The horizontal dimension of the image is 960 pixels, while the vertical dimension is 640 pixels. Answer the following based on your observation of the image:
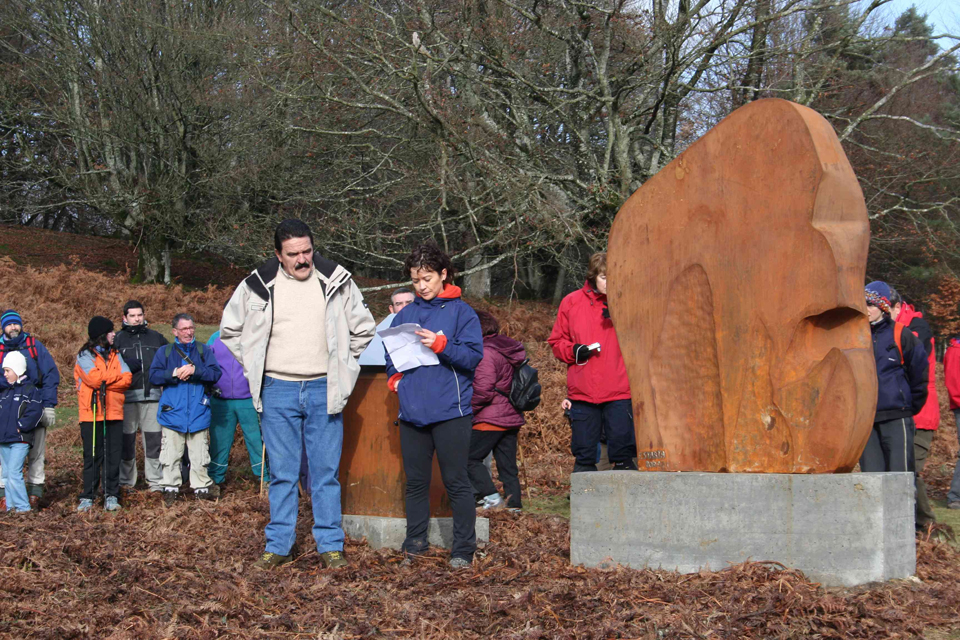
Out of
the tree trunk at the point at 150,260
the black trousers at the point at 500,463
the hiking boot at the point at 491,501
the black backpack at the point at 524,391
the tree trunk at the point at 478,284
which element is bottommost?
the hiking boot at the point at 491,501

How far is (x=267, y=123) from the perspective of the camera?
58.4 feet

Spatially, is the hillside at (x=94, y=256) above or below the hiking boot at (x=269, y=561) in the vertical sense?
above

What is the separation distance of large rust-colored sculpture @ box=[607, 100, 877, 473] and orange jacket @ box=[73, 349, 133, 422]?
484 cm

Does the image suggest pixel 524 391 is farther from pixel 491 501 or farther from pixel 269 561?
pixel 269 561

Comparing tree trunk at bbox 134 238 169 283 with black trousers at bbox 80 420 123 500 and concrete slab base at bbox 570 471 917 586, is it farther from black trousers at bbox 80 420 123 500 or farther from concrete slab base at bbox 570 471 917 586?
concrete slab base at bbox 570 471 917 586

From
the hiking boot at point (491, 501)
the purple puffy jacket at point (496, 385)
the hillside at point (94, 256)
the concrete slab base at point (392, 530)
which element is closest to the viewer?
the concrete slab base at point (392, 530)

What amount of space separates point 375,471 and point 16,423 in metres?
3.58

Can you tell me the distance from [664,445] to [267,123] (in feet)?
48.1

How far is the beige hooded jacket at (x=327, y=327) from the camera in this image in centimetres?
499

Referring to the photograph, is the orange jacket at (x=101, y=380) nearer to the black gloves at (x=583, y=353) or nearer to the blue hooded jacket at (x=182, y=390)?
the blue hooded jacket at (x=182, y=390)

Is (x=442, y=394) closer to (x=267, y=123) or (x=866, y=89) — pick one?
(x=267, y=123)

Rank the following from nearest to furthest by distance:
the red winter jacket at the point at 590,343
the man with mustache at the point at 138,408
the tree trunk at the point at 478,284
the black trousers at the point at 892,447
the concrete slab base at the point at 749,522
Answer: the concrete slab base at the point at 749,522
the black trousers at the point at 892,447
the red winter jacket at the point at 590,343
the man with mustache at the point at 138,408
the tree trunk at the point at 478,284

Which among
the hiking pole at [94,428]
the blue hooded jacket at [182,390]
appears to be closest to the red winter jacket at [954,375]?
the blue hooded jacket at [182,390]

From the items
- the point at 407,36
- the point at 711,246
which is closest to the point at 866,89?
the point at 407,36
